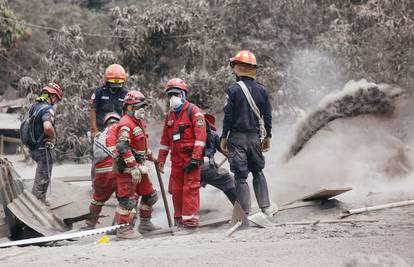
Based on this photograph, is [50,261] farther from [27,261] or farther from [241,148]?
[241,148]

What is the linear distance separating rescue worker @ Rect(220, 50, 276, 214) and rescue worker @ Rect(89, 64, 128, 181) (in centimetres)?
227

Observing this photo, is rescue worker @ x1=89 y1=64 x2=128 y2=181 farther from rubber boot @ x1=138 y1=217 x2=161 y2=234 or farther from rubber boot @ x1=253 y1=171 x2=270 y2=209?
rubber boot @ x1=253 y1=171 x2=270 y2=209

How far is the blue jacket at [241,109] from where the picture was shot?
7082 millimetres

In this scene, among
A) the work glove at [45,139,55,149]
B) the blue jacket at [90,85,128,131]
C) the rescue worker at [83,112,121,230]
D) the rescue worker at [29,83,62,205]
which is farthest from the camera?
the blue jacket at [90,85,128,131]

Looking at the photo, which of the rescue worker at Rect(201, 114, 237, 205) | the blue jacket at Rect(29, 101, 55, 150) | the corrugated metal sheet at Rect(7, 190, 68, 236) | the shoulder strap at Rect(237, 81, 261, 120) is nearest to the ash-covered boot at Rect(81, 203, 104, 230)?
the corrugated metal sheet at Rect(7, 190, 68, 236)

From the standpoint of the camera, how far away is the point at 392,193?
316 inches

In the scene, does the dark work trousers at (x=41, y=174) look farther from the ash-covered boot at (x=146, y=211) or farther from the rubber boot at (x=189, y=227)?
the rubber boot at (x=189, y=227)

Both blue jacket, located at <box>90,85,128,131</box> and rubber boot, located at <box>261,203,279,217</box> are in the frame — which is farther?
blue jacket, located at <box>90,85,128,131</box>

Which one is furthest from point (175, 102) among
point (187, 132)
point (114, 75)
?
point (114, 75)

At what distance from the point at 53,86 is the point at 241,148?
3100mm

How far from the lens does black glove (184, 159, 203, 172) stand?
694cm

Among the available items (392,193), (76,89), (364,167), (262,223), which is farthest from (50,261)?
(76,89)

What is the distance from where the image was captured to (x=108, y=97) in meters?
9.09

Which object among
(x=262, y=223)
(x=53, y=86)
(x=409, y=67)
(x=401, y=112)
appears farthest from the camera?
(x=409, y=67)
